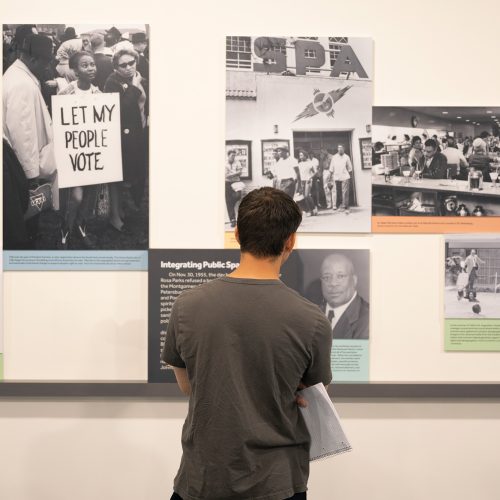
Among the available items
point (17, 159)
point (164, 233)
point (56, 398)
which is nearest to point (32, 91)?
point (17, 159)

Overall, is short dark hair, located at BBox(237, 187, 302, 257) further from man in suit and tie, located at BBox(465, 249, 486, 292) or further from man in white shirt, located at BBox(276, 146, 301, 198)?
man in suit and tie, located at BBox(465, 249, 486, 292)

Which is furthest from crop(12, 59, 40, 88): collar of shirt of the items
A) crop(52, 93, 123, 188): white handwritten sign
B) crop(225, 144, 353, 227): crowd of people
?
crop(225, 144, 353, 227): crowd of people

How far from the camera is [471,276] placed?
2.25 meters

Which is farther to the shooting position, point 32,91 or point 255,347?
point 32,91

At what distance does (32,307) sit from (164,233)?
1.90 feet

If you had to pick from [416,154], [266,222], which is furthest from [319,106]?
[266,222]

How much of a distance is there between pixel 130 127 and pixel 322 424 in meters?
1.32

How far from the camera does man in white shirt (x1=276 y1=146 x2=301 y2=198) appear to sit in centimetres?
221

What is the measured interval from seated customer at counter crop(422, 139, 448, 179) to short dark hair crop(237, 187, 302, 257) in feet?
3.36

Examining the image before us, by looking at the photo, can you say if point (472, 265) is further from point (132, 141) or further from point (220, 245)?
point (132, 141)

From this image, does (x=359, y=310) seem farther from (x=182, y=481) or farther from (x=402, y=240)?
(x=182, y=481)

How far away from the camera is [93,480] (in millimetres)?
2246

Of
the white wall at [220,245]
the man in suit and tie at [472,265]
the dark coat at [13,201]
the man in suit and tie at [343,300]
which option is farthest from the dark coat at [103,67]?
the man in suit and tie at [472,265]

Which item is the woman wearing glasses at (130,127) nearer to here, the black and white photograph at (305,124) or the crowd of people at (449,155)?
the black and white photograph at (305,124)
